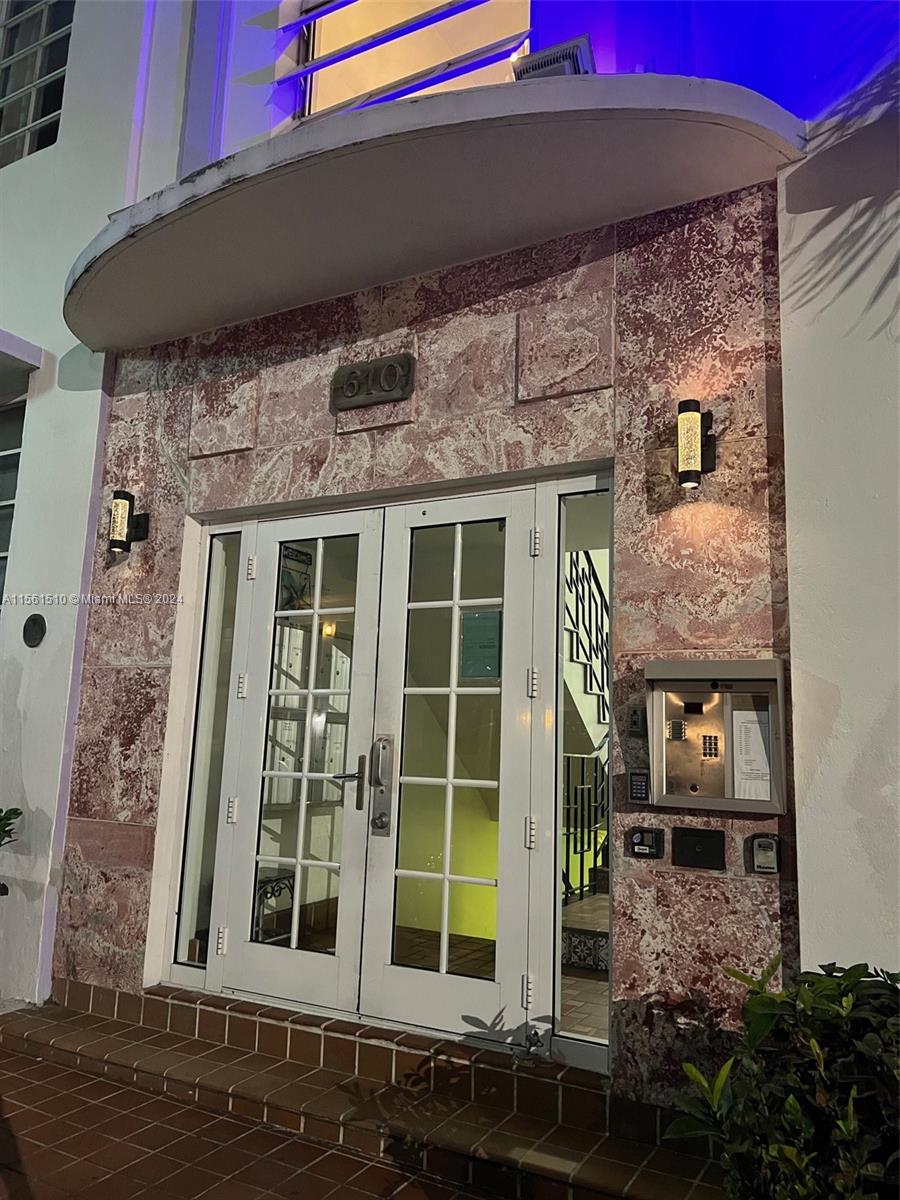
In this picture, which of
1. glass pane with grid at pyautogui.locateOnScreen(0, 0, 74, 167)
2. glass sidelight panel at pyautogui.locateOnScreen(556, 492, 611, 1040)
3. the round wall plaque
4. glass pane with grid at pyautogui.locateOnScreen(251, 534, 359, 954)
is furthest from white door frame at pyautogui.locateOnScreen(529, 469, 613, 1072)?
glass pane with grid at pyautogui.locateOnScreen(0, 0, 74, 167)

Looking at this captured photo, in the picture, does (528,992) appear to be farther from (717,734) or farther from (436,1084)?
(717,734)

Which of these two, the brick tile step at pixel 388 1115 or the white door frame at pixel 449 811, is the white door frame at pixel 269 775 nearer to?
the white door frame at pixel 449 811

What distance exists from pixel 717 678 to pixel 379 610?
1.52 metres

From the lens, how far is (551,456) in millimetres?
3375

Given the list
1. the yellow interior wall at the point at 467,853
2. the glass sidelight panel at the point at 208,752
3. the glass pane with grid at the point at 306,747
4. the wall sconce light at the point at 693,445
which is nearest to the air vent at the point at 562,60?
the wall sconce light at the point at 693,445

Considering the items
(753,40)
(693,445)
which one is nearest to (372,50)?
(753,40)

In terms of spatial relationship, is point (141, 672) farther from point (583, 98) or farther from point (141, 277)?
point (583, 98)

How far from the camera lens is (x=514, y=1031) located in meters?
3.17

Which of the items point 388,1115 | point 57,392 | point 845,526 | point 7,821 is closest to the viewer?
point 845,526

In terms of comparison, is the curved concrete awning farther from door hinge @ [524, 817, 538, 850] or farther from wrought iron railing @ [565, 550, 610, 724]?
wrought iron railing @ [565, 550, 610, 724]

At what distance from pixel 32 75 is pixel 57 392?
93.1 inches

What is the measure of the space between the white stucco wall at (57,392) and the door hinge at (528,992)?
2.46 m

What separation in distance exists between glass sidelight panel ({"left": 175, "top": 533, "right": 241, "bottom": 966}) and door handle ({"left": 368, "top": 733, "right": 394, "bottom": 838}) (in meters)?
0.92

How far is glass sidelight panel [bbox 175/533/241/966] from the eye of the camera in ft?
13.3
